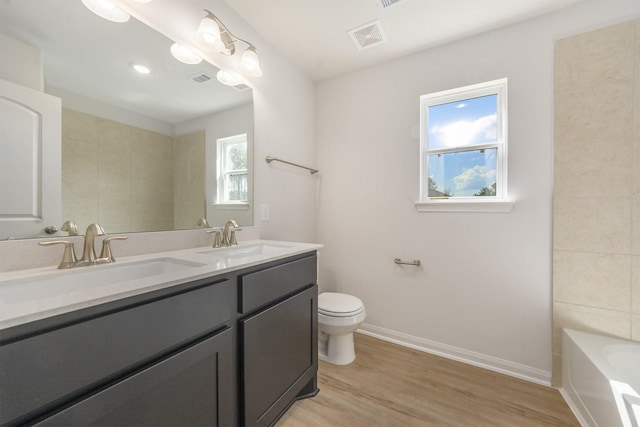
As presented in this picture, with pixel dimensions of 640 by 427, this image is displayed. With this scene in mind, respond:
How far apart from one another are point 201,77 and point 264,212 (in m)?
0.98

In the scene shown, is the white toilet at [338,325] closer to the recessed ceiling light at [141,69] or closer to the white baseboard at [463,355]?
the white baseboard at [463,355]

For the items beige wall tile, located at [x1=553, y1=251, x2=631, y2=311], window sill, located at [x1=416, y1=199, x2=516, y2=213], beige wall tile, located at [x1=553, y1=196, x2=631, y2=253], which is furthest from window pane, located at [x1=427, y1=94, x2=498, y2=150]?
beige wall tile, located at [x1=553, y1=251, x2=631, y2=311]

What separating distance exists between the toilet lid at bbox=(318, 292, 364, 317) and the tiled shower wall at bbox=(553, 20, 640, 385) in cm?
129

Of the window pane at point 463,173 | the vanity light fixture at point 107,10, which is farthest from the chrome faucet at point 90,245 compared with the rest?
the window pane at point 463,173

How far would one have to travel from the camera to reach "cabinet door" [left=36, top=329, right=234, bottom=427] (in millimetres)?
629

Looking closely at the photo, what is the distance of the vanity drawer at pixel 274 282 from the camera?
1.06m

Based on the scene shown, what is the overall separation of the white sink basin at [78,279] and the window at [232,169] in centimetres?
59

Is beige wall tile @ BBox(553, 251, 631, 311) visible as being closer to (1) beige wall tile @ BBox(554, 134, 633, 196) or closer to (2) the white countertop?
(1) beige wall tile @ BBox(554, 134, 633, 196)

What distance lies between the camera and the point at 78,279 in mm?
892

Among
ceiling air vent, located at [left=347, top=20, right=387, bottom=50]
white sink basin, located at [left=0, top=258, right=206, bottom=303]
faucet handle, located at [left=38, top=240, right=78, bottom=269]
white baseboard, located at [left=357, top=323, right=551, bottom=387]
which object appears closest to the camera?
white sink basin, located at [left=0, top=258, right=206, bottom=303]

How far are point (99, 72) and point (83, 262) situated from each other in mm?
840

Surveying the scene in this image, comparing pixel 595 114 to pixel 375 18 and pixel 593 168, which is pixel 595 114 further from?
pixel 375 18

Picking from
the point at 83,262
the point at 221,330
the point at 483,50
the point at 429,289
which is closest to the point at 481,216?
the point at 429,289

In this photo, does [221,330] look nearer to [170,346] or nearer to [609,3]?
[170,346]
